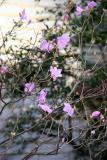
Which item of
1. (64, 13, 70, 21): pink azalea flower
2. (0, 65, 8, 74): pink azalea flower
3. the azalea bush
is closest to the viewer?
the azalea bush

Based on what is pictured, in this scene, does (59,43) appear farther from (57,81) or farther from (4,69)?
(57,81)

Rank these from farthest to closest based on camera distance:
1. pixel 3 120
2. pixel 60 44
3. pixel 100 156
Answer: pixel 3 120 → pixel 100 156 → pixel 60 44

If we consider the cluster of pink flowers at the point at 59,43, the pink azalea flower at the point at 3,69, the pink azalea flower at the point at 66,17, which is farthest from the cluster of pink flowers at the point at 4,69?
the pink azalea flower at the point at 66,17

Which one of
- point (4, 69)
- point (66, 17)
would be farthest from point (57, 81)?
point (4, 69)

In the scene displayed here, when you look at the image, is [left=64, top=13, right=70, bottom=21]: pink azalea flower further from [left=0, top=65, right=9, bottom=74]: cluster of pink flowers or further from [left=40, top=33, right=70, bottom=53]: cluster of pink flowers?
[left=40, top=33, right=70, bottom=53]: cluster of pink flowers

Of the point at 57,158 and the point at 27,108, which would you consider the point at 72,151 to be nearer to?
the point at 57,158

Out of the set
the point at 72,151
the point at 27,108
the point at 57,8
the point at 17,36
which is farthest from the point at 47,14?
the point at 72,151

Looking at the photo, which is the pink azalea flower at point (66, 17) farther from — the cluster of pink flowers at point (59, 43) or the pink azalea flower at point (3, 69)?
the cluster of pink flowers at point (59, 43)

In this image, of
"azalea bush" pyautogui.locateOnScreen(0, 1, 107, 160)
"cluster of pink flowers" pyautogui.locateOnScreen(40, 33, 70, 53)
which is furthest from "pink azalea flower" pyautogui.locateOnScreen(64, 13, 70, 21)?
"cluster of pink flowers" pyautogui.locateOnScreen(40, 33, 70, 53)
